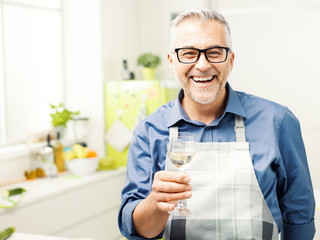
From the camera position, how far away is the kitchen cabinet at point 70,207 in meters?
3.10

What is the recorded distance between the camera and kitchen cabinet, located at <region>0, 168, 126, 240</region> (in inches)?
122

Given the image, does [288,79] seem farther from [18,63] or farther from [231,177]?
[231,177]

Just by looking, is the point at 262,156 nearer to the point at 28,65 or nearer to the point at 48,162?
the point at 48,162

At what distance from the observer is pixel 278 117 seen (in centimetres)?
170

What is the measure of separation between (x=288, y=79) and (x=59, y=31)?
2.19 m

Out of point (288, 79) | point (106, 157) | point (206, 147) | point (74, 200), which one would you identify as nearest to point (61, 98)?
point (106, 157)

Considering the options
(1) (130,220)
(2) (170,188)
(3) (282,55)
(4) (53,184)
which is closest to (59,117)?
(4) (53,184)

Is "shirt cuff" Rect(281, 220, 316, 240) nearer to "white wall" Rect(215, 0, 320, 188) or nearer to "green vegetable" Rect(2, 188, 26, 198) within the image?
"green vegetable" Rect(2, 188, 26, 198)

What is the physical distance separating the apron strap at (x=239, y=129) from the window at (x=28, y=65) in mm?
2604

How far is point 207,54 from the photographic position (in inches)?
64.4

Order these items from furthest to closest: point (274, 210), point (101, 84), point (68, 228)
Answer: point (101, 84) < point (68, 228) < point (274, 210)

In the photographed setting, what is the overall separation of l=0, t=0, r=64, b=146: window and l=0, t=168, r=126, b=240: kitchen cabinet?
58 centimetres

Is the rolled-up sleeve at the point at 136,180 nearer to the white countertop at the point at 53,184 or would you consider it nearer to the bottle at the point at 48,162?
the white countertop at the point at 53,184

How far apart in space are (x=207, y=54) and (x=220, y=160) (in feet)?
1.31
